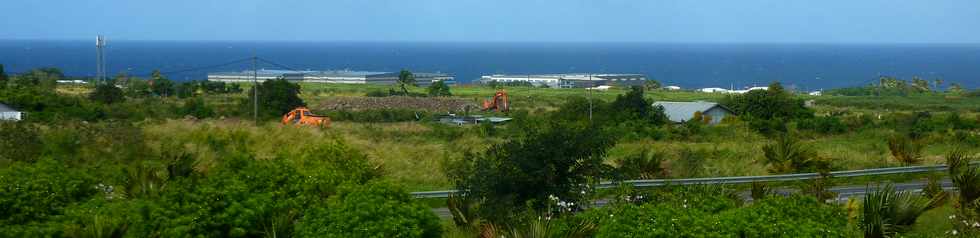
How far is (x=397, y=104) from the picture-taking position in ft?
249

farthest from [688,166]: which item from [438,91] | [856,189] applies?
[438,91]

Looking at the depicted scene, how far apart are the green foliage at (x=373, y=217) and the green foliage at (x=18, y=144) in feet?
38.2

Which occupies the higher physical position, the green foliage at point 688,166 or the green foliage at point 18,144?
the green foliage at point 18,144

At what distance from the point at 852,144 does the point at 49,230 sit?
33.3 metres

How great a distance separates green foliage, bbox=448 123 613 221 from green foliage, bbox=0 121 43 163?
11.6m

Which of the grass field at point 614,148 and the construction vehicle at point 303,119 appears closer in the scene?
the grass field at point 614,148

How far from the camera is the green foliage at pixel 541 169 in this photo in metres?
18.3

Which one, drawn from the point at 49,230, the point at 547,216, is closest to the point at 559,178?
the point at 547,216

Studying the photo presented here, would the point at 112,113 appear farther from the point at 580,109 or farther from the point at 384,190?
the point at 384,190

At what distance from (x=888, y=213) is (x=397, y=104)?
60.2m

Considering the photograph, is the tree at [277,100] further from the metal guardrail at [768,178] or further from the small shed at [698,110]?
the metal guardrail at [768,178]

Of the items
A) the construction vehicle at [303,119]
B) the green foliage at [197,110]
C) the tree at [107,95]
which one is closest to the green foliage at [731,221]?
the construction vehicle at [303,119]

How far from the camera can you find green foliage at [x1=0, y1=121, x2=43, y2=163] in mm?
25297

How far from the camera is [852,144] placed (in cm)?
4206
